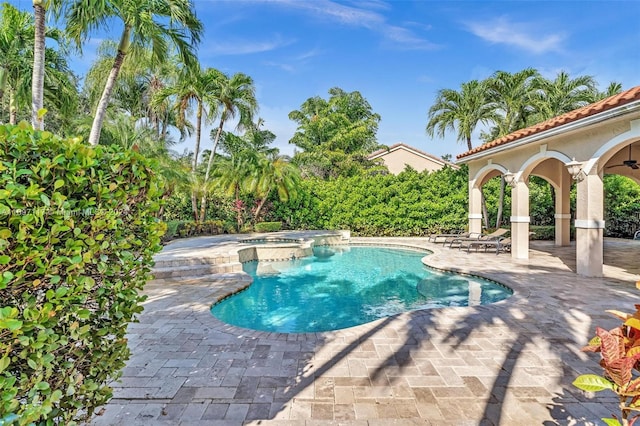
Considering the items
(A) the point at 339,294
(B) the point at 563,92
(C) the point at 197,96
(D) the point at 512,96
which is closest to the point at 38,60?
(A) the point at 339,294

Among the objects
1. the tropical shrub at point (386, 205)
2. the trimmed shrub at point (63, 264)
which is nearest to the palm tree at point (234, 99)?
the tropical shrub at point (386, 205)

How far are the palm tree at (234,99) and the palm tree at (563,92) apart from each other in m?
16.7

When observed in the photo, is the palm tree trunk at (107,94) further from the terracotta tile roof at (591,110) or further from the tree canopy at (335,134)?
the tree canopy at (335,134)

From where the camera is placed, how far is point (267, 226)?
2128 centimetres

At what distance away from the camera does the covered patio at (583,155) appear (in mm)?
7789

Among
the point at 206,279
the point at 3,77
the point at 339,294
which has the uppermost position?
the point at 3,77

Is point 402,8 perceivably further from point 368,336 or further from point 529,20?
point 368,336

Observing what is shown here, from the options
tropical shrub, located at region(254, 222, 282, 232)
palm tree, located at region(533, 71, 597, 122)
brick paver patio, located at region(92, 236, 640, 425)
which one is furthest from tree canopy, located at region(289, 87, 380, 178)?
brick paver patio, located at region(92, 236, 640, 425)

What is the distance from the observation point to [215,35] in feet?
46.9

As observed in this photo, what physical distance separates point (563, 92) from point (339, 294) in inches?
673

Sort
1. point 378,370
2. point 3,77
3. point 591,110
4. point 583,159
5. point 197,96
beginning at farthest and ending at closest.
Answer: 1. point 197,96
2. point 3,77
3. point 583,159
4. point 591,110
5. point 378,370

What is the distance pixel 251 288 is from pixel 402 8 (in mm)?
12902

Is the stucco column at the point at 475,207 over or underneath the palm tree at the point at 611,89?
underneath

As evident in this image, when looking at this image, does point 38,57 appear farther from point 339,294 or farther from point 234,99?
point 234,99
